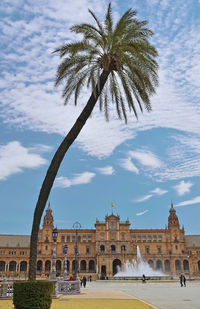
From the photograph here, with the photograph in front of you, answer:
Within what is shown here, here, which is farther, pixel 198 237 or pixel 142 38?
pixel 198 237

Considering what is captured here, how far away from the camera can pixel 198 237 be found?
10512 centimetres

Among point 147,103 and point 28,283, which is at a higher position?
point 147,103

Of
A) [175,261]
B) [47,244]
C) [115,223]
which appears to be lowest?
[175,261]

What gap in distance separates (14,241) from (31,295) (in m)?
96.4

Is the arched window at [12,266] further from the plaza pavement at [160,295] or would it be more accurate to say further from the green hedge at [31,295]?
the green hedge at [31,295]

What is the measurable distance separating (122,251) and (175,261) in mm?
17089

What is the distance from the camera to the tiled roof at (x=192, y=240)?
333 ft

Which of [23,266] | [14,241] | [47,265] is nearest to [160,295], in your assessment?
[47,265]

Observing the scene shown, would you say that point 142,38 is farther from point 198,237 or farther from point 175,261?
point 198,237

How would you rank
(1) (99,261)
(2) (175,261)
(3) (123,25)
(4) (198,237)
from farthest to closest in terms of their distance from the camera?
1. (4) (198,237)
2. (2) (175,261)
3. (1) (99,261)
4. (3) (123,25)

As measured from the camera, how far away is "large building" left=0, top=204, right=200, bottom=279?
297ft

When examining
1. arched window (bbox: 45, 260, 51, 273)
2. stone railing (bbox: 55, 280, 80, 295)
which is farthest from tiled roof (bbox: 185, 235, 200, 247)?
stone railing (bbox: 55, 280, 80, 295)

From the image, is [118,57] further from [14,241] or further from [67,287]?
[14,241]

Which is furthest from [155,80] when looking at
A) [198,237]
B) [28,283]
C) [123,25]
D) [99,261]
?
[198,237]
